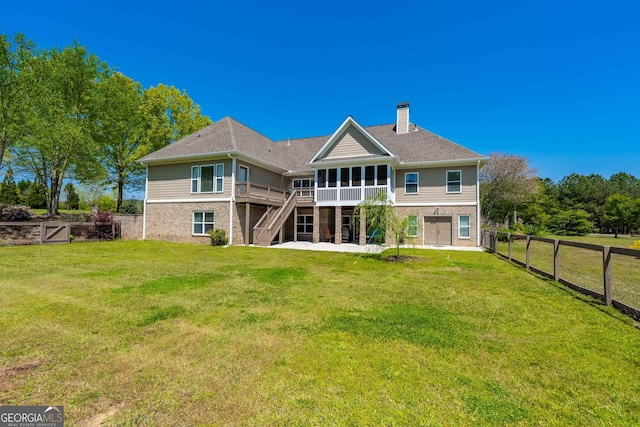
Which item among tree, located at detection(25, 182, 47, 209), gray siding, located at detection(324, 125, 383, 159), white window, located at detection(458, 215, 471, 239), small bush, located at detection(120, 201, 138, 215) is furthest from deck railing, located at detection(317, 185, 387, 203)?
tree, located at detection(25, 182, 47, 209)

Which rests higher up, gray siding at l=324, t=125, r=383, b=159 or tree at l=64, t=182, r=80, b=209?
gray siding at l=324, t=125, r=383, b=159

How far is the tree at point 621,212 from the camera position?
35391 millimetres

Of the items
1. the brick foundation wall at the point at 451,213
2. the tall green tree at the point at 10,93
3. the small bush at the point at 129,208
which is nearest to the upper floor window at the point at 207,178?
the small bush at the point at 129,208

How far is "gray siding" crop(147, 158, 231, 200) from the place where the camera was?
1803cm

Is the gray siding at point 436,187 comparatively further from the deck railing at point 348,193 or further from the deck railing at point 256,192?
the deck railing at point 256,192

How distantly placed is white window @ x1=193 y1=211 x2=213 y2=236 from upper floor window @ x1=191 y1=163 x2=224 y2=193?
1506 millimetres

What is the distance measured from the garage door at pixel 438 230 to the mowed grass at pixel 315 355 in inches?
478

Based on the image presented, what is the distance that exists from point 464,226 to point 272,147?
52.0ft

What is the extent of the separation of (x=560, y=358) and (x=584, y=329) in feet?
4.85

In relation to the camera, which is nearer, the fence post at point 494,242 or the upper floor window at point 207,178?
the fence post at point 494,242

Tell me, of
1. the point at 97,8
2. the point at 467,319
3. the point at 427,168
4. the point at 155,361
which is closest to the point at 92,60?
the point at 97,8

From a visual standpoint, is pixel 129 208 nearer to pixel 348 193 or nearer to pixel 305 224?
pixel 305 224

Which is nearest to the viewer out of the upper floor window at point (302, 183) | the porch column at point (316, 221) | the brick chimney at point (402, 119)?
the porch column at point (316, 221)

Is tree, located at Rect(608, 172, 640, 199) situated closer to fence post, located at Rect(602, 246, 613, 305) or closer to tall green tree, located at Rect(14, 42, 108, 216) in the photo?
fence post, located at Rect(602, 246, 613, 305)
